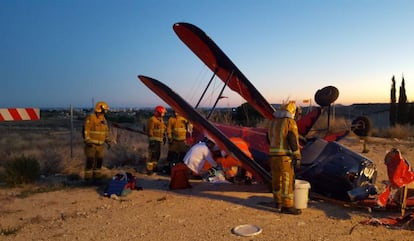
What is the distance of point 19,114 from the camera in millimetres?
12117

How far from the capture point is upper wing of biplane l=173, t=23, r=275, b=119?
836 cm

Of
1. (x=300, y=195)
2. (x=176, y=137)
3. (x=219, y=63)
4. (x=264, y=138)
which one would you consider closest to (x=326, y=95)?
(x=264, y=138)

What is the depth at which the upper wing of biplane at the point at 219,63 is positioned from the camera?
8.36 metres

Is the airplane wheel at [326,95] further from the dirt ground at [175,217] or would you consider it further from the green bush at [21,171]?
the green bush at [21,171]

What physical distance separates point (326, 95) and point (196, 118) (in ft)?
9.98

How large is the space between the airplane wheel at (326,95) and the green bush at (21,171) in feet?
23.6

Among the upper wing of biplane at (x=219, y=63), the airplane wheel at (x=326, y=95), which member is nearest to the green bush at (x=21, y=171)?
the upper wing of biplane at (x=219, y=63)

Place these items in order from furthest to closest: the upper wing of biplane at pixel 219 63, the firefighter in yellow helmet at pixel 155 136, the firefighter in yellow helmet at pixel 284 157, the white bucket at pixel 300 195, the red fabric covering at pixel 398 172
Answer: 1. the firefighter in yellow helmet at pixel 155 136
2. the upper wing of biplane at pixel 219 63
3. the white bucket at pixel 300 195
4. the firefighter in yellow helmet at pixel 284 157
5. the red fabric covering at pixel 398 172

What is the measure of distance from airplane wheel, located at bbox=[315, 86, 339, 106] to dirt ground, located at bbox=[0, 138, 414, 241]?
2175 millimetres

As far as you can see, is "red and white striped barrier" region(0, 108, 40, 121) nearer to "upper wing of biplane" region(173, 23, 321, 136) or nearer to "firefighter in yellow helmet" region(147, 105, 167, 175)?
"firefighter in yellow helmet" region(147, 105, 167, 175)

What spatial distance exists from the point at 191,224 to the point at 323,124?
67.1ft

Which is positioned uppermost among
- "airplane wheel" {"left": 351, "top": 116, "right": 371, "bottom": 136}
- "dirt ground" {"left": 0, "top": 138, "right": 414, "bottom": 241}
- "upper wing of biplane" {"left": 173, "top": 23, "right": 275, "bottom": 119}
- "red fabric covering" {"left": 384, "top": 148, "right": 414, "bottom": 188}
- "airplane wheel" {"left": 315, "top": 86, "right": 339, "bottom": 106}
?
"upper wing of biplane" {"left": 173, "top": 23, "right": 275, "bottom": 119}

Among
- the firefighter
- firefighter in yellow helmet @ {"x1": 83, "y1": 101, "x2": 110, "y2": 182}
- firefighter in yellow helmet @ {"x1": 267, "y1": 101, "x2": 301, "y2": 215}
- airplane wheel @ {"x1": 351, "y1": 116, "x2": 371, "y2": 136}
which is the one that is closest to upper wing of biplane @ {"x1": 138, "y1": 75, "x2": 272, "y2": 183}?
firefighter in yellow helmet @ {"x1": 267, "y1": 101, "x2": 301, "y2": 215}

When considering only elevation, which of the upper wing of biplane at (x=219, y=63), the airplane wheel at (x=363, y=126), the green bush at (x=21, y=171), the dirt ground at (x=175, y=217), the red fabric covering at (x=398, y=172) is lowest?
the dirt ground at (x=175, y=217)
